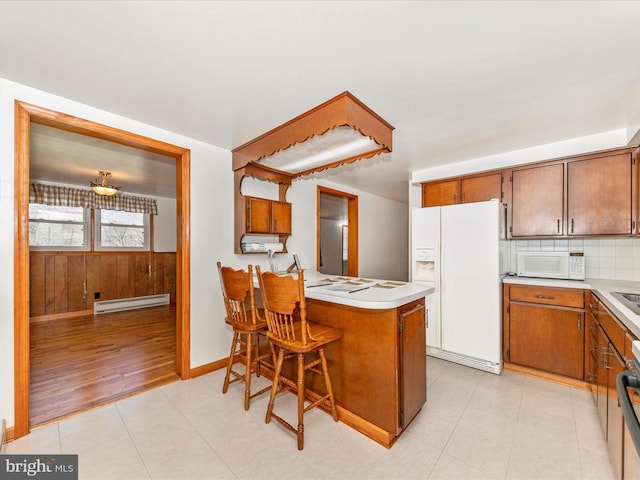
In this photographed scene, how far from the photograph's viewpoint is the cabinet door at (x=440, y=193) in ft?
10.9

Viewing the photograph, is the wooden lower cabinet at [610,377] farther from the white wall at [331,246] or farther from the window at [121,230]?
the window at [121,230]

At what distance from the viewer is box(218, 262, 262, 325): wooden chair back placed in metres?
2.04

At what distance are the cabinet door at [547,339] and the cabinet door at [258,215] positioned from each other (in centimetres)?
266

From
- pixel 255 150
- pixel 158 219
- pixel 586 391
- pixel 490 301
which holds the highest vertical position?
pixel 255 150

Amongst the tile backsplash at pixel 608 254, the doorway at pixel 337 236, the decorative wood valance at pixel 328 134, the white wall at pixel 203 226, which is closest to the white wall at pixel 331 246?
the doorway at pixel 337 236

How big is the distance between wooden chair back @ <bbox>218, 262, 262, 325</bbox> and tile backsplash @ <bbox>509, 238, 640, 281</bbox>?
3120 mm

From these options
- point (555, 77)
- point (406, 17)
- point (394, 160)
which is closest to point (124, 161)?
point (394, 160)

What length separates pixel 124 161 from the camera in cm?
355

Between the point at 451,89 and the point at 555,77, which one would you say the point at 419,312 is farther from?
the point at 555,77

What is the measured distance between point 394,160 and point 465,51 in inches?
70.3

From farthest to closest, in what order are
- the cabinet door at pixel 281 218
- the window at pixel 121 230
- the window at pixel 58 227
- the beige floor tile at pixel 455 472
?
the window at pixel 121 230 < the window at pixel 58 227 < the cabinet door at pixel 281 218 < the beige floor tile at pixel 455 472

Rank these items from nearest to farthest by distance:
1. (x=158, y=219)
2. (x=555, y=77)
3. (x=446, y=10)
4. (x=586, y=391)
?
(x=446, y=10), (x=555, y=77), (x=586, y=391), (x=158, y=219)

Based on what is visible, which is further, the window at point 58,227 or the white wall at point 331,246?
→ the white wall at point 331,246

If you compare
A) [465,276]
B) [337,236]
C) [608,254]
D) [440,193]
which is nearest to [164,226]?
[337,236]
